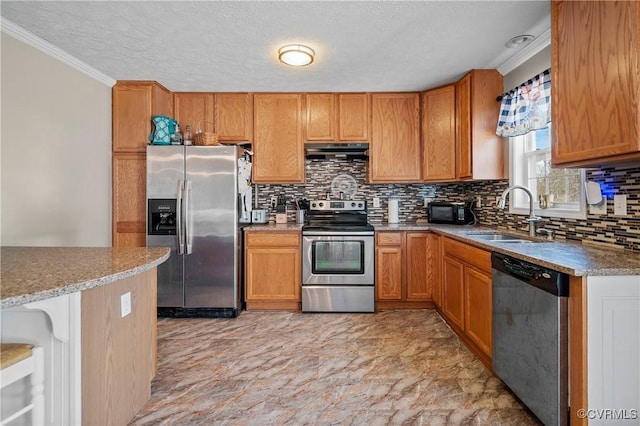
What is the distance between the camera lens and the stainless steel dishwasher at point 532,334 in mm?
1430

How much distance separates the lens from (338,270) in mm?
3312

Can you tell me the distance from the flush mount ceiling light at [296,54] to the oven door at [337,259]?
163 centimetres

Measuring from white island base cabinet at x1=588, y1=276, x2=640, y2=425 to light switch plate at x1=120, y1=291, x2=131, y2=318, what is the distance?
2.12 metres

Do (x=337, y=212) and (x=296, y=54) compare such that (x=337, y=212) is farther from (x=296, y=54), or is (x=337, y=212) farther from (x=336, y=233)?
(x=296, y=54)

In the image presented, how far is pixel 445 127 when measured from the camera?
3.36 meters

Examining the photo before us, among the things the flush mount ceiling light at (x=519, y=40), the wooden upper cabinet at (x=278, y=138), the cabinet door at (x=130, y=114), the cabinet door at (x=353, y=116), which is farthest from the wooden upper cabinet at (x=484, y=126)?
the cabinet door at (x=130, y=114)

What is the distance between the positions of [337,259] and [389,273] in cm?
57

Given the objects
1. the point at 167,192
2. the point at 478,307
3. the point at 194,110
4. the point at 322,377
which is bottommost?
the point at 322,377

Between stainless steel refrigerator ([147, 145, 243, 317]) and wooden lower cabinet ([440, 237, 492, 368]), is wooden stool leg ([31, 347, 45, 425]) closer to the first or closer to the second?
stainless steel refrigerator ([147, 145, 243, 317])

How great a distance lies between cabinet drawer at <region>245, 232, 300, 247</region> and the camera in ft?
11.0

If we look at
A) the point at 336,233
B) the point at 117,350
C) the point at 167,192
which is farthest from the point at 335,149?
the point at 117,350

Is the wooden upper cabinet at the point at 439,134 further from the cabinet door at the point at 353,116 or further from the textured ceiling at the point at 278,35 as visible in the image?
the cabinet door at the point at 353,116

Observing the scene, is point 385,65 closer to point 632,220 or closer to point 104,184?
point 632,220

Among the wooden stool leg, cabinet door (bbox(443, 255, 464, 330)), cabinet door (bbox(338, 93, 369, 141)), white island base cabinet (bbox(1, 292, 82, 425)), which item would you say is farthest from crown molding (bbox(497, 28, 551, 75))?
the wooden stool leg
